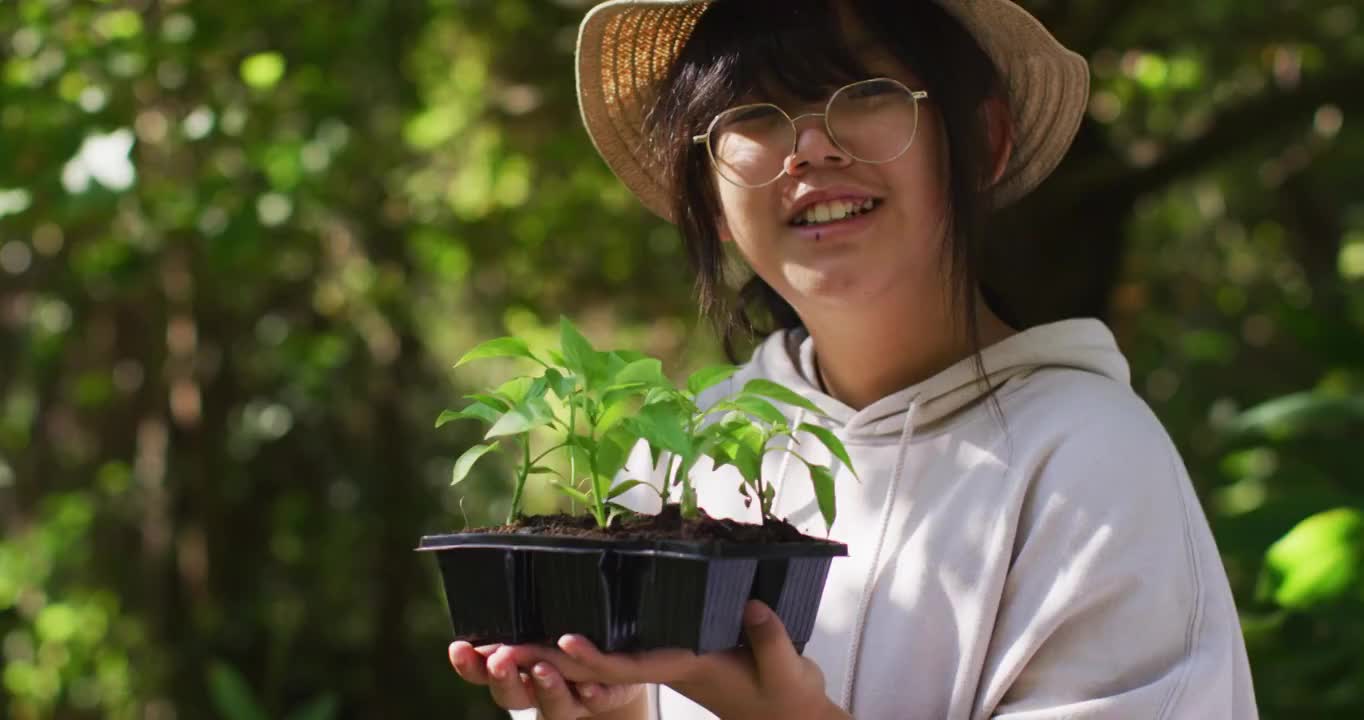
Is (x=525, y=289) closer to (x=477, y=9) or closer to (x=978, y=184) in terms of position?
(x=477, y=9)

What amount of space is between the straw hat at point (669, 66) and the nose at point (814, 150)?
0.19 m

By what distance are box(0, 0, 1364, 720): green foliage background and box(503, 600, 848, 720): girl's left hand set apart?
116 cm

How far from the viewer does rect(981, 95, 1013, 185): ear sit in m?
1.55

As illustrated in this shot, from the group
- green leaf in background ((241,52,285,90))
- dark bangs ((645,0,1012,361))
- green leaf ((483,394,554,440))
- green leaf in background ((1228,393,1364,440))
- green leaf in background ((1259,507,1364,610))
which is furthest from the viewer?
green leaf in background ((241,52,285,90))

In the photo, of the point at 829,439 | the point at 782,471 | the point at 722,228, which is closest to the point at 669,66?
the point at 722,228

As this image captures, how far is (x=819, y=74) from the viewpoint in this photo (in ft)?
4.48

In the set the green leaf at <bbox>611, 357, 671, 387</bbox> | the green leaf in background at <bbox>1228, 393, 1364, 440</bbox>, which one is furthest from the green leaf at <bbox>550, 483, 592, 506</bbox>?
the green leaf in background at <bbox>1228, 393, 1364, 440</bbox>

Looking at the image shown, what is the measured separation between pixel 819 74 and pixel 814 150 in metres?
0.07

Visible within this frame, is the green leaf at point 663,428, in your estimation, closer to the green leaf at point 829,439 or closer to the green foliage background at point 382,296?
the green leaf at point 829,439

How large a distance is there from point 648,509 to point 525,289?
350 centimetres

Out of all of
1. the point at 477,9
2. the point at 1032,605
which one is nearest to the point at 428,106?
the point at 477,9

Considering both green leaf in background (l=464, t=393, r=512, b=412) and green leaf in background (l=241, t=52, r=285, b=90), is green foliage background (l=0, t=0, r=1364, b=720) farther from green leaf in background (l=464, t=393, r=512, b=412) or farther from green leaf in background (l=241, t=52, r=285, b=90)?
green leaf in background (l=464, t=393, r=512, b=412)

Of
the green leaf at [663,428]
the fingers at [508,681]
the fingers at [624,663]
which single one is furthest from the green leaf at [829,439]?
the fingers at [508,681]

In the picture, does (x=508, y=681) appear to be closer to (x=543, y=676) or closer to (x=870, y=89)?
(x=543, y=676)
